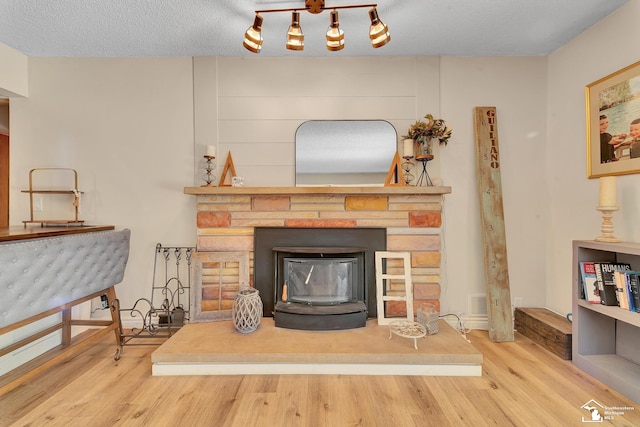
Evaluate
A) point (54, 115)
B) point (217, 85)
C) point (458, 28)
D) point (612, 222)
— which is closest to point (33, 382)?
point (54, 115)

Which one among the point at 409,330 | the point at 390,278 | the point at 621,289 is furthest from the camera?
the point at 390,278

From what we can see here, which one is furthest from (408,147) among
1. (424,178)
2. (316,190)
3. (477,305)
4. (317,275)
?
(477,305)

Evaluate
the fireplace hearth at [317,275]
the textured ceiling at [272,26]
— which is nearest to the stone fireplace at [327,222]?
the fireplace hearth at [317,275]

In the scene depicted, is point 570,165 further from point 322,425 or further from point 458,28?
point 322,425

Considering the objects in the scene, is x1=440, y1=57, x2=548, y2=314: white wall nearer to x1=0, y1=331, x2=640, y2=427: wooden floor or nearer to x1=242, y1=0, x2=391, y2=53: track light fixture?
x1=0, y1=331, x2=640, y2=427: wooden floor

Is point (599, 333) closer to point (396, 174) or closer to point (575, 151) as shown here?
point (575, 151)

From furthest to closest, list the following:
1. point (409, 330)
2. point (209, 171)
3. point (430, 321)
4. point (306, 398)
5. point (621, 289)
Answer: point (209, 171), point (430, 321), point (409, 330), point (621, 289), point (306, 398)

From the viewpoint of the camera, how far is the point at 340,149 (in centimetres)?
273

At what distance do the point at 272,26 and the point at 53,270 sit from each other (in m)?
2.22

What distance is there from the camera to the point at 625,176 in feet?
6.82

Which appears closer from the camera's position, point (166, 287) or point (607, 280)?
point (607, 280)

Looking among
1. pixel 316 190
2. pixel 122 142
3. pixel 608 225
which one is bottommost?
pixel 608 225

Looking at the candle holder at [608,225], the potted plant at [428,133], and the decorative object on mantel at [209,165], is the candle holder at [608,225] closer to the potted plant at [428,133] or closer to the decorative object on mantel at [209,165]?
the potted plant at [428,133]

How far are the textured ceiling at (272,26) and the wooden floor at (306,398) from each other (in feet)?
8.14
